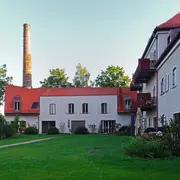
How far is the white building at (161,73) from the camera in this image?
20.8 m

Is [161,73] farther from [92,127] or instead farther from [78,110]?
[78,110]

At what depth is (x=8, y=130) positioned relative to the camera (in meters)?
33.6

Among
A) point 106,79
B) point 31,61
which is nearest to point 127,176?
point 31,61

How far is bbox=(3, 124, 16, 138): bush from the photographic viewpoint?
1314 inches

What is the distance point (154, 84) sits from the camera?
29.4 metres

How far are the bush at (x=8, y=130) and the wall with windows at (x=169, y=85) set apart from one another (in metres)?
15.3

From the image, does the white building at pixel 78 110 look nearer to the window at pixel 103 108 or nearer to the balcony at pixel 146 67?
the window at pixel 103 108

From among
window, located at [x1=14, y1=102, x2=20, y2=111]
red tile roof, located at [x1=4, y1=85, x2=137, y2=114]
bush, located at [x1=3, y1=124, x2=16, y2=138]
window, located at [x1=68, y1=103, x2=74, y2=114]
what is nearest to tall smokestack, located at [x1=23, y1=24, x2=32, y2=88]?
red tile roof, located at [x1=4, y1=85, x2=137, y2=114]

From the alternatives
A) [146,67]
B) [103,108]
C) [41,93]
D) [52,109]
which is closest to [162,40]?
[146,67]

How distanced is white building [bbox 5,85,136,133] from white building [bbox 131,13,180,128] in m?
11.9

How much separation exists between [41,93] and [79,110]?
854 centimetres

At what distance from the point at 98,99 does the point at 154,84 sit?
18.8 metres

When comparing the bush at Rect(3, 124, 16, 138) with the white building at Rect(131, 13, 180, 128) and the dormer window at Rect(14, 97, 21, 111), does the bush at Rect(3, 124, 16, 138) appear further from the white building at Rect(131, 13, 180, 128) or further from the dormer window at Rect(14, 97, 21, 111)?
the dormer window at Rect(14, 97, 21, 111)

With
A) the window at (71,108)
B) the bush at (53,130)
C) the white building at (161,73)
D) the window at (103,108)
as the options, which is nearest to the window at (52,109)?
the window at (71,108)
